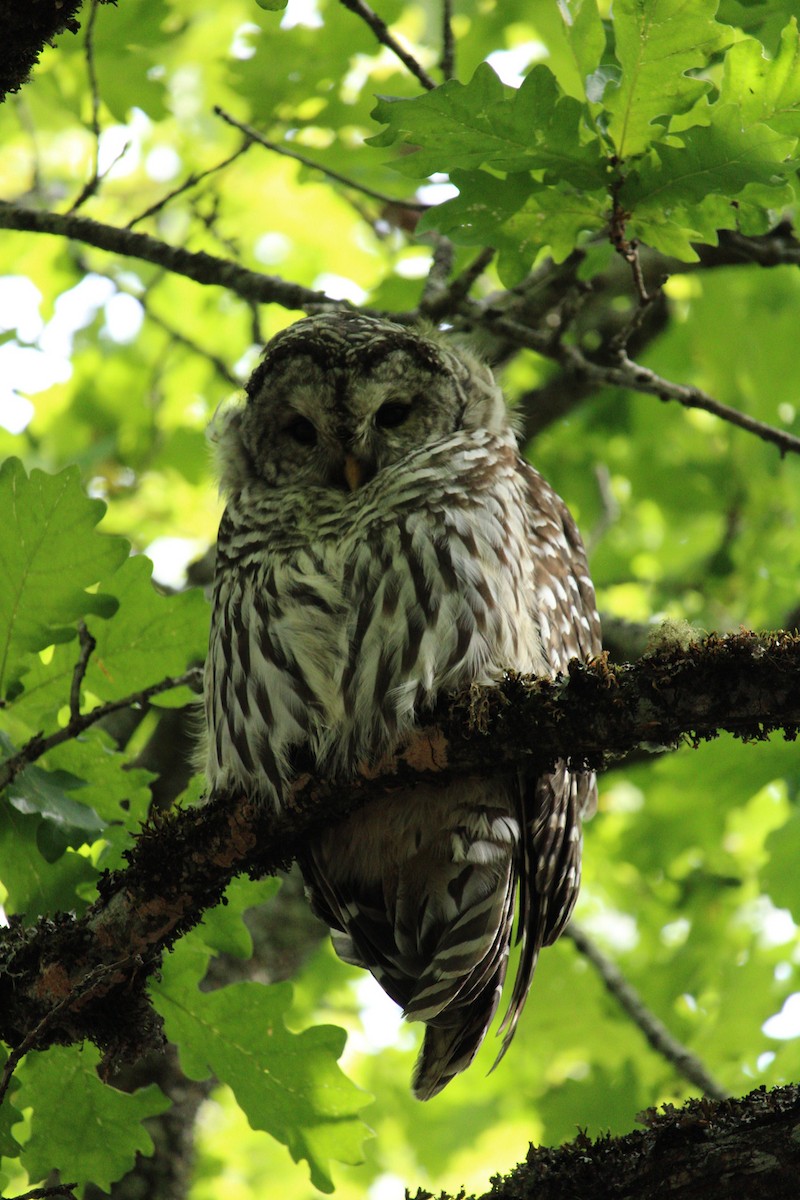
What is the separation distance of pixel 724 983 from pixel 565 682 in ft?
10.6

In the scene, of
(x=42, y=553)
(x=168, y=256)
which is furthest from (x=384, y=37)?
(x=42, y=553)

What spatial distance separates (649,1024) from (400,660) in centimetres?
255

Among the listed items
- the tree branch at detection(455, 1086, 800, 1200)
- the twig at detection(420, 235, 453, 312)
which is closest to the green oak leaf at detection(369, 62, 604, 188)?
the twig at detection(420, 235, 453, 312)

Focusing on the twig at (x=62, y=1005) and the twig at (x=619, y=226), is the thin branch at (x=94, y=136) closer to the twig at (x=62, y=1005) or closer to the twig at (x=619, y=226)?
the twig at (x=619, y=226)

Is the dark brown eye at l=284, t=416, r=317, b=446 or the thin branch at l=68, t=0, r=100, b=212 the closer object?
the dark brown eye at l=284, t=416, r=317, b=446

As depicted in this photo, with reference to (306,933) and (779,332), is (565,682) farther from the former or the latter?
(779,332)

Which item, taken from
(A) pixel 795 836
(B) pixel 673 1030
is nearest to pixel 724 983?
(B) pixel 673 1030

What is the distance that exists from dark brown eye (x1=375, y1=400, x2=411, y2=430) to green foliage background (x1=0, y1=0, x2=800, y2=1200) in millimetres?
551

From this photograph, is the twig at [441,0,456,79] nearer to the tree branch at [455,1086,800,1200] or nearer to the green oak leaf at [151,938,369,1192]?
the green oak leaf at [151,938,369,1192]

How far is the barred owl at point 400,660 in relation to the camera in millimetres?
3004

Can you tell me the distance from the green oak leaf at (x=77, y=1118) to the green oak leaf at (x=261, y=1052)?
0.21 meters

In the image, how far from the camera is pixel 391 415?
3664 millimetres

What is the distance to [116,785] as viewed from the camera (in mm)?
3049

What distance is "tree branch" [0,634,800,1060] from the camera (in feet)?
7.32
